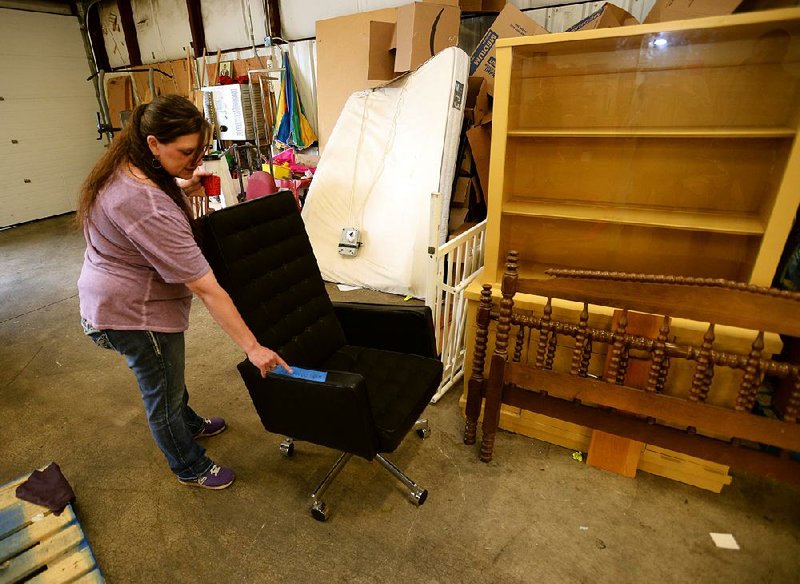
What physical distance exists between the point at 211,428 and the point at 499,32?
112 inches

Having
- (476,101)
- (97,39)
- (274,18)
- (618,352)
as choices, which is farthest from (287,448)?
(97,39)

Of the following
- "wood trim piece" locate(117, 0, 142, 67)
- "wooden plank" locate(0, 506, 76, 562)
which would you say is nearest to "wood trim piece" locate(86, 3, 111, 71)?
"wood trim piece" locate(117, 0, 142, 67)

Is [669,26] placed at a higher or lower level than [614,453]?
higher

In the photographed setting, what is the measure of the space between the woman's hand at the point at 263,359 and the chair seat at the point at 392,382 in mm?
347

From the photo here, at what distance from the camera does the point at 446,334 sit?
218cm

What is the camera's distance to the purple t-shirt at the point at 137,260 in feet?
3.89

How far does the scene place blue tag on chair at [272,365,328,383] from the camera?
1.30 meters

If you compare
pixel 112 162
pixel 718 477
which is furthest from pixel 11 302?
pixel 718 477

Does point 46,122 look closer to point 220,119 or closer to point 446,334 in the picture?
point 220,119

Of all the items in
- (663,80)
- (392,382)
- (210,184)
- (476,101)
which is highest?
(663,80)

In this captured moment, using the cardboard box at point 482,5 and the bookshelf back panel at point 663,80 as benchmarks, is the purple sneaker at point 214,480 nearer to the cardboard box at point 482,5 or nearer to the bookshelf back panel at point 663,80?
the bookshelf back panel at point 663,80

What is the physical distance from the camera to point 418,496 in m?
1.63

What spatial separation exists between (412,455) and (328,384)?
0.77 metres

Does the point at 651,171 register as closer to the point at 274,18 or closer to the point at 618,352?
the point at 618,352
